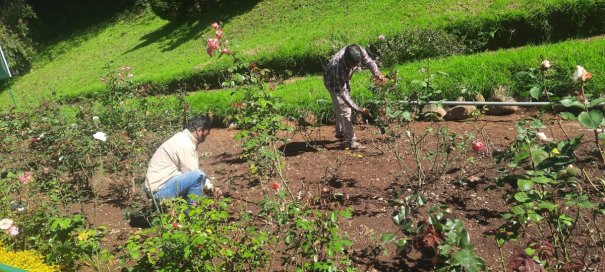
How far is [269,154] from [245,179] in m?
1.16

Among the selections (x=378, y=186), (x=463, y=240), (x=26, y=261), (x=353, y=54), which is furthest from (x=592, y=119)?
(x=26, y=261)

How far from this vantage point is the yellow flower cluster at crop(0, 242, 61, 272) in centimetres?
298

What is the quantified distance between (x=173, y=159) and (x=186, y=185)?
0.27m

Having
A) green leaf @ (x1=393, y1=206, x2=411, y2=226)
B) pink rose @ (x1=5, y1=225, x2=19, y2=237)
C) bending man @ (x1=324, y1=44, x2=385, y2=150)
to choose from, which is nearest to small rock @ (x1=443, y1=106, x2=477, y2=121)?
bending man @ (x1=324, y1=44, x2=385, y2=150)

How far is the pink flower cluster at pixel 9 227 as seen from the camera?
3.13 metres

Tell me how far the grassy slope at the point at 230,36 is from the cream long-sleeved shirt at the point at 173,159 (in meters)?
0.91

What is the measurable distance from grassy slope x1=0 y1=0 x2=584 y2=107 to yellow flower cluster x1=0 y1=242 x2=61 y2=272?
2119 millimetres

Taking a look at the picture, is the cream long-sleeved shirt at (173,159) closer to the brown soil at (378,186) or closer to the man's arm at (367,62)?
the brown soil at (378,186)

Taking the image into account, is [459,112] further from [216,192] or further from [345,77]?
[216,192]

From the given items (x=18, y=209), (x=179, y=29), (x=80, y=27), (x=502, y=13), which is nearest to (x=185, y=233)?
(x=18, y=209)

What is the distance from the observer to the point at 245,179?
439 cm

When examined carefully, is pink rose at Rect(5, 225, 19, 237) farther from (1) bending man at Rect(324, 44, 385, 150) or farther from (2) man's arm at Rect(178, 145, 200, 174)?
(1) bending man at Rect(324, 44, 385, 150)

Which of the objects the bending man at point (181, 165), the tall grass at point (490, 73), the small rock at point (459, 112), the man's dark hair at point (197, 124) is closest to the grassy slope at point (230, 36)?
the man's dark hair at point (197, 124)

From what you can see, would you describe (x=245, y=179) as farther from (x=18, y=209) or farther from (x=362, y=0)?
(x=362, y=0)
